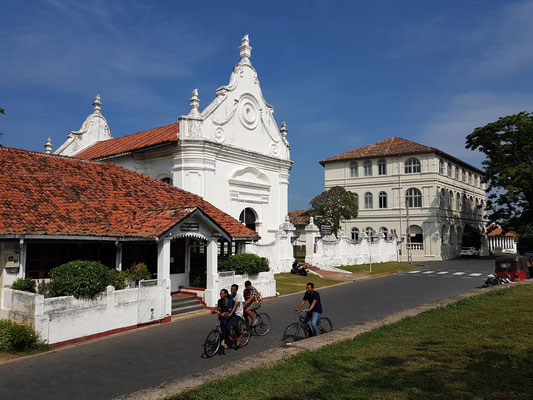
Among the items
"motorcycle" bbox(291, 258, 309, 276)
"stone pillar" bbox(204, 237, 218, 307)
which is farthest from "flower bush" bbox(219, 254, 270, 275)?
"motorcycle" bbox(291, 258, 309, 276)

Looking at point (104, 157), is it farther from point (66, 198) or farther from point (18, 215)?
point (18, 215)

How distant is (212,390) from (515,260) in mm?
20209

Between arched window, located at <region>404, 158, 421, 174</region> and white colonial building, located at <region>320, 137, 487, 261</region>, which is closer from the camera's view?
white colonial building, located at <region>320, 137, 487, 261</region>

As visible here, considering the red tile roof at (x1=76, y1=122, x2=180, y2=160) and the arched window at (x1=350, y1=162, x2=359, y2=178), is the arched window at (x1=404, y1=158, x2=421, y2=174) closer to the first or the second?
the arched window at (x1=350, y1=162, x2=359, y2=178)

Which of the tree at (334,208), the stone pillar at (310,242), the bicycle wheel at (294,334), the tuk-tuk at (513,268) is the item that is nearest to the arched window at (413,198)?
the tree at (334,208)

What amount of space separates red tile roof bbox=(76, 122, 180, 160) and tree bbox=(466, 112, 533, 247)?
28.5 meters

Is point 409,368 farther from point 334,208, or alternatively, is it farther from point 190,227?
point 334,208

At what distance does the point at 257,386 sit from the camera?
6461 mm

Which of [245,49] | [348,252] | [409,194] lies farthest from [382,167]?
[245,49]

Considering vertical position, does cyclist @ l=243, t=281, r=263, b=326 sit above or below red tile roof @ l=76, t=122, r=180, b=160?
below

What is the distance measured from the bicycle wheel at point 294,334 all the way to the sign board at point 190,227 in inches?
220

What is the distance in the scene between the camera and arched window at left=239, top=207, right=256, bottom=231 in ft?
87.1

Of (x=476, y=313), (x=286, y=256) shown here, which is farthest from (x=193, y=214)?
(x=286, y=256)

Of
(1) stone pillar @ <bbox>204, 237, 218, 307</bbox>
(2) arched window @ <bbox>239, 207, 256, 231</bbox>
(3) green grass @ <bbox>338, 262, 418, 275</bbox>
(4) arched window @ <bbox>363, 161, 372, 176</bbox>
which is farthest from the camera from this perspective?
(4) arched window @ <bbox>363, 161, 372, 176</bbox>
